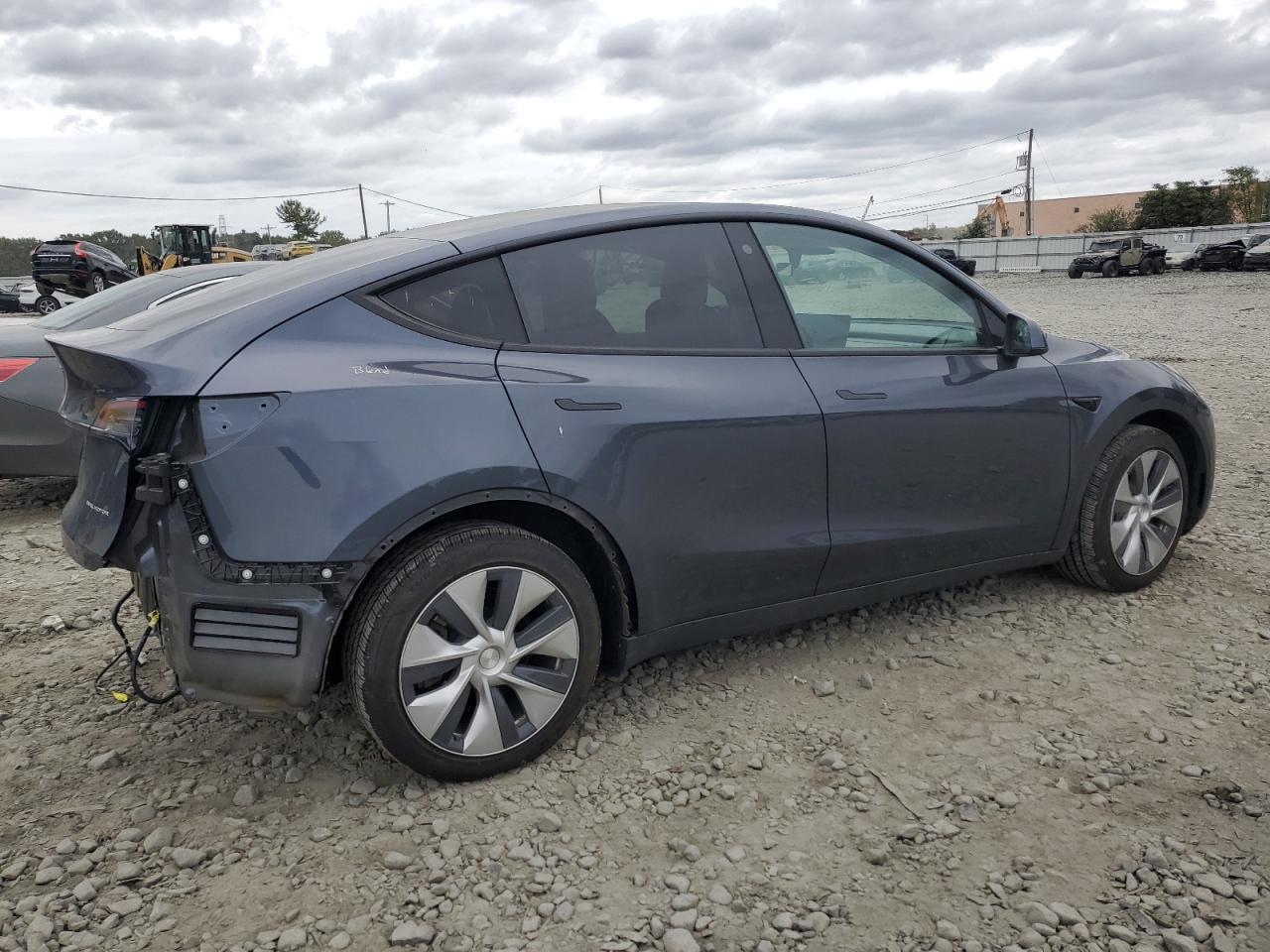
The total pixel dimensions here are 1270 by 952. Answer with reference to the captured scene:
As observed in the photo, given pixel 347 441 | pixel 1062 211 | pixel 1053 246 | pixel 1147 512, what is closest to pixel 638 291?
pixel 347 441

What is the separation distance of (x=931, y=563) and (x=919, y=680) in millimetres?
430

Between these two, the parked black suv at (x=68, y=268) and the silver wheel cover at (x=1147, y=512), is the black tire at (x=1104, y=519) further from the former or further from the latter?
the parked black suv at (x=68, y=268)

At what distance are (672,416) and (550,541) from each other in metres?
0.52

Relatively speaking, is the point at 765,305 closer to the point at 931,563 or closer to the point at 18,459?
the point at 931,563

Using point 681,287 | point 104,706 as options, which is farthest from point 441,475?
point 104,706

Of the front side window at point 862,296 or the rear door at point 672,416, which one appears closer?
the rear door at point 672,416

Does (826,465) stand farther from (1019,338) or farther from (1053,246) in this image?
(1053,246)

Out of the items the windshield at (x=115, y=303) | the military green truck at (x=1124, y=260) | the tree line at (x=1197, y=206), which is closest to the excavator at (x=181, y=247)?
the windshield at (x=115, y=303)

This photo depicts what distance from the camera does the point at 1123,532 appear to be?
13.6ft

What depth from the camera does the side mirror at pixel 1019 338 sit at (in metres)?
3.79

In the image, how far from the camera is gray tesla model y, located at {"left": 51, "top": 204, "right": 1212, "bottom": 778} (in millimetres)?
2564

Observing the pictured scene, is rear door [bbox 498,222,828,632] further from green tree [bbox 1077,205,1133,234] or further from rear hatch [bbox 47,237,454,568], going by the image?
green tree [bbox 1077,205,1133,234]

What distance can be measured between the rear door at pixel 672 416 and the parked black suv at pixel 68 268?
25.2 m

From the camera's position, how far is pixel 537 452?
279 cm
